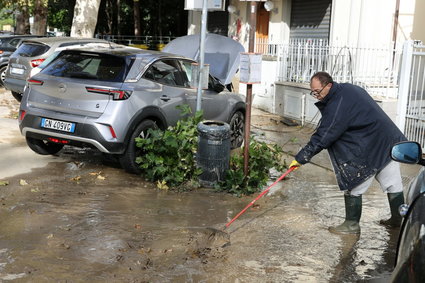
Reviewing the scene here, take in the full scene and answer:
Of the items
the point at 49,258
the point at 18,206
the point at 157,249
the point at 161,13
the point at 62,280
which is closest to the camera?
the point at 62,280

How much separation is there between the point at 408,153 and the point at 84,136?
452cm

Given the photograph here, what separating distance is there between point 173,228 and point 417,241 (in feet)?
10.9

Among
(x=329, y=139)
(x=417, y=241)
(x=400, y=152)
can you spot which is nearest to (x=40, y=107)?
(x=329, y=139)

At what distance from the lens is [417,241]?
2.61 m

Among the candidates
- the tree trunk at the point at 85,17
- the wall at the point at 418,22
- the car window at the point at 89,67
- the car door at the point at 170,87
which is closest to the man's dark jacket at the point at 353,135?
the car door at the point at 170,87

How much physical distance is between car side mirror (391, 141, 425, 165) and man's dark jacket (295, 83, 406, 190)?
179 centimetres

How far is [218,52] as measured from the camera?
11273 mm

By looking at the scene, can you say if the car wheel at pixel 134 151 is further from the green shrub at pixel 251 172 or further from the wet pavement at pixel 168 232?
the green shrub at pixel 251 172

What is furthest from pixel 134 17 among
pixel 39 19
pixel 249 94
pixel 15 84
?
pixel 249 94

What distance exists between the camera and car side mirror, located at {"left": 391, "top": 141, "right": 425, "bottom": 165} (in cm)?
343

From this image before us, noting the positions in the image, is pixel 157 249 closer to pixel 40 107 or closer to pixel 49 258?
pixel 49 258

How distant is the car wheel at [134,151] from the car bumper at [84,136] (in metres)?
0.17

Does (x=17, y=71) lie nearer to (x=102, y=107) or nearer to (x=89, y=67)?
(x=89, y=67)

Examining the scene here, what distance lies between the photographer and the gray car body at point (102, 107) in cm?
697
